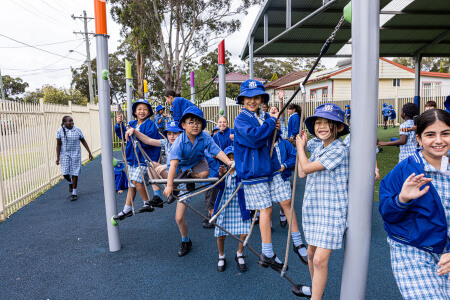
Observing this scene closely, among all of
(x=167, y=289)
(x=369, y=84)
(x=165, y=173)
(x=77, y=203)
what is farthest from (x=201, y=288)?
(x=77, y=203)

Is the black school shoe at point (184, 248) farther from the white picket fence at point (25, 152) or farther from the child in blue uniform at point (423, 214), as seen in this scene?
the white picket fence at point (25, 152)

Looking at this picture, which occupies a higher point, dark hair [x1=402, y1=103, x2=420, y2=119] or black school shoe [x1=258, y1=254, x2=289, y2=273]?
dark hair [x1=402, y1=103, x2=420, y2=119]

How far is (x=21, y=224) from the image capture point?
5574 mm

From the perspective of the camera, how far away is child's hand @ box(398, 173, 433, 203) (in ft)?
5.50

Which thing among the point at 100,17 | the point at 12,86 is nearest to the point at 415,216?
Answer: the point at 100,17

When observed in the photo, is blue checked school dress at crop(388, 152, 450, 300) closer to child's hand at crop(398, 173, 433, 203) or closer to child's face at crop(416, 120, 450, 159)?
child's face at crop(416, 120, 450, 159)

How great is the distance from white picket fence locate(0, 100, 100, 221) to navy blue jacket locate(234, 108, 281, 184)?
5.27 m

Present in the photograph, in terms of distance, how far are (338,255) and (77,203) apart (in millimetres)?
5592

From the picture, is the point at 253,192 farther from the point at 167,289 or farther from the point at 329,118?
the point at 167,289

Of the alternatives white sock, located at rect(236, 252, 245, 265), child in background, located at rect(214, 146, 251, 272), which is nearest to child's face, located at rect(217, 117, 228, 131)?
child in background, located at rect(214, 146, 251, 272)

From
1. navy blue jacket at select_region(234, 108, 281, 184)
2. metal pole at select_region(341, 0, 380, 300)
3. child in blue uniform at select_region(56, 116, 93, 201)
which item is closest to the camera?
metal pole at select_region(341, 0, 380, 300)

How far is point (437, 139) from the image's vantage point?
185 centimetres

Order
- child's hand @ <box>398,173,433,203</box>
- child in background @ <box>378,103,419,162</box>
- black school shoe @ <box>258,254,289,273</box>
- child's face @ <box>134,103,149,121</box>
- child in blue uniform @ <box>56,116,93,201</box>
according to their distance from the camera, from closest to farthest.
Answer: child's hand @ <box>398,173,433,203</box>
black school shoe @ <box>258,254,289,273</box>
child's face @ <box>134,103,149,121</box>
child in background @ <box>378,103,419,162</box>
child in blue uniform @ <box>56,116,93,201</box>

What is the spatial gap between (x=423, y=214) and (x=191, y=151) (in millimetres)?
2399
